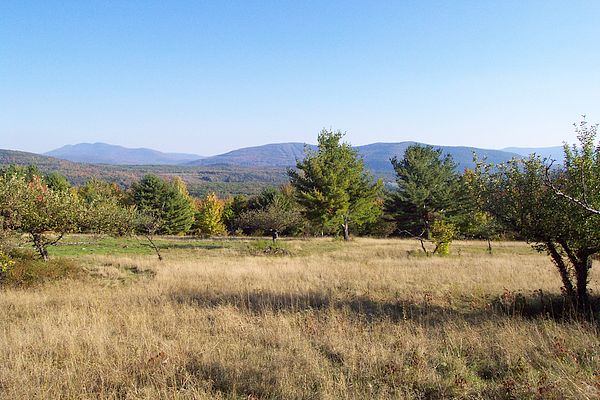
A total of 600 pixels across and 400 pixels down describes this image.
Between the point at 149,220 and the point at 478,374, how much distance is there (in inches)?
978

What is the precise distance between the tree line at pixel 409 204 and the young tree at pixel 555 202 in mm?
21

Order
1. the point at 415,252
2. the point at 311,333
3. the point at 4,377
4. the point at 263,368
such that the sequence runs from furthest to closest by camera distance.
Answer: the point at 415,252 < the point at 311,333 < the point at 263,368 < the point at 4,377

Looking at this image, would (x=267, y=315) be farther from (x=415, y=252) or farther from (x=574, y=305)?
(x=415, y=252)

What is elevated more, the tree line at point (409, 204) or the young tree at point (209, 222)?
the tree line at point (409, 204)

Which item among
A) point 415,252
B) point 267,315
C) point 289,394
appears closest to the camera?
point 289,394

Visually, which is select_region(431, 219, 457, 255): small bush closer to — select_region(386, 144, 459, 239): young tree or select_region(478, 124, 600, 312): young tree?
select_region(478, 124, 600, 312): young tree

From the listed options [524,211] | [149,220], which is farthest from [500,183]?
[149,220]

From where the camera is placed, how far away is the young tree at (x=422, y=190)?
145 feet

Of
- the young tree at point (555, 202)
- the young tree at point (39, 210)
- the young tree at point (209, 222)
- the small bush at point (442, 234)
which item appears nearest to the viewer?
the young tree at point (555, 202)

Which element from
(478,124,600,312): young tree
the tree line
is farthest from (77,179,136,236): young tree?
(478,124,600,312): young tree

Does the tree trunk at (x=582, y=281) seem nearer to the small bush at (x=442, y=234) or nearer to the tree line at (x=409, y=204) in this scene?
the tree line at (x=409, y=204)

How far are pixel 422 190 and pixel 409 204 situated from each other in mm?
3011

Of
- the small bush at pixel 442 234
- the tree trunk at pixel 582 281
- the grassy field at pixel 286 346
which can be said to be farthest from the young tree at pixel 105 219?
the small bush at pixel 442 234

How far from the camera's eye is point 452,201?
44.4 m
